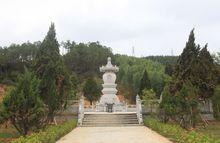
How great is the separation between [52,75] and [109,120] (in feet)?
28.2

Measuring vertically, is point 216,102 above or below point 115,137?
above

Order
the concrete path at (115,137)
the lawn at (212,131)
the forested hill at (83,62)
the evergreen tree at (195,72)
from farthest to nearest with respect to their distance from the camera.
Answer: the forested hill at (83,62) < the evergreen tree at (195,72) < the lawn at (212,131) < the concrete path at (115,137)

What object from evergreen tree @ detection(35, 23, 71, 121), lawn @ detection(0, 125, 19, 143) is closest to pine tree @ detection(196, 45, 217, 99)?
evergreen tree @ detection(35, 23, 71, 121)

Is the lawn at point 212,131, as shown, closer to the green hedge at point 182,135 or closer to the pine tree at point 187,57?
the green hedge at point 182,135

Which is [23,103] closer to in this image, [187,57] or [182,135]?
[182,135]

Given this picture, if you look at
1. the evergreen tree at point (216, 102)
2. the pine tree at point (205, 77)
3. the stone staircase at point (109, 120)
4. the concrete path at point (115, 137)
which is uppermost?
the pine tree at point (205, 77)

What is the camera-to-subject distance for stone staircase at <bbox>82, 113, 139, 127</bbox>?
31062mm

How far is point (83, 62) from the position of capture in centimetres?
7800

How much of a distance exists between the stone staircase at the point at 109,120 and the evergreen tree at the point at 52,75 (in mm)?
5261

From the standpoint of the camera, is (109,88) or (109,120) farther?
(109,88)

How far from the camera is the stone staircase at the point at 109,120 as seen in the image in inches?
1223

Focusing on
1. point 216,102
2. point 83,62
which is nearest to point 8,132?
point 216,102

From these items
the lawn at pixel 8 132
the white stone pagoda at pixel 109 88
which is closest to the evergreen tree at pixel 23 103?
the lawn at pixel 8 132

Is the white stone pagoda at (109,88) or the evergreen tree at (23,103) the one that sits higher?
the white stone pagoda at (109,88)
